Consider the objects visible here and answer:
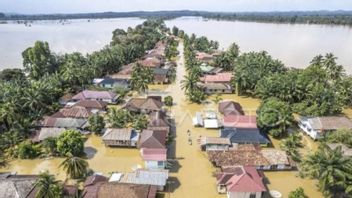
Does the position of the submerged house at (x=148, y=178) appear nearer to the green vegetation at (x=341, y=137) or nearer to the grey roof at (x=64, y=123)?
the grey roof at (x=64, y=123)

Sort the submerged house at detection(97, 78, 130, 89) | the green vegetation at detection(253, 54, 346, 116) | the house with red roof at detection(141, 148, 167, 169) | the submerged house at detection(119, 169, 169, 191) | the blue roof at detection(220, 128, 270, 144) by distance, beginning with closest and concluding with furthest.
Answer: the submerged house at detection(119, 169, 169, 191), the house with red roof at detection(141, 148, 167, 169), the blue roof at detection(220, 128, 270, 144), the green vegetation at detection(253, 54, 346, 116), the submerged house at detection(97, 78, 130, 89)

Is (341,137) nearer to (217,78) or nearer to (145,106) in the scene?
(145,106)

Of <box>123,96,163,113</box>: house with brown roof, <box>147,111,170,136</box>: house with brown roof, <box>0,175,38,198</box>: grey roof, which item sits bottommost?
<box>123,96,163,113</box>: house with brown roof

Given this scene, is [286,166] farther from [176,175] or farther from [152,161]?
[152,161]

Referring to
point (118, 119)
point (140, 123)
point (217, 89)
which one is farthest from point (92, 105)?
point (217, 89)

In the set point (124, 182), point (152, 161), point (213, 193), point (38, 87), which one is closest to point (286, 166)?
point (213, 193)

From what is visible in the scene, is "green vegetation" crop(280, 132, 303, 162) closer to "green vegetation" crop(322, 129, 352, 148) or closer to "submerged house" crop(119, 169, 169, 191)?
"green vegetation" crop(322, 129, 352, 148)

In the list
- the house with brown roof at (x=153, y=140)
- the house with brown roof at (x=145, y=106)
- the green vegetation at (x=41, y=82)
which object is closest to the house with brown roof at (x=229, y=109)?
the house with brown roof at (x=145, y=106)

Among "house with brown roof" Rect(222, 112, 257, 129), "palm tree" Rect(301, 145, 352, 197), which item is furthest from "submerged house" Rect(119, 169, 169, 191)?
"house with brown roof" Rect(222, 112, 257, 129)
